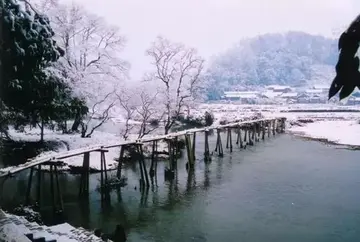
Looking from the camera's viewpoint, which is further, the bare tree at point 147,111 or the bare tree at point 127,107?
the bare tree at point 147,111

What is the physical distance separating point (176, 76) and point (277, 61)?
6.45 metres

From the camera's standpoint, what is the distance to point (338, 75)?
4.26 feet

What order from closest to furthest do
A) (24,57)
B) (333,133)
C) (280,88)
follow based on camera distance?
(24,57), (280,88), (333,133)

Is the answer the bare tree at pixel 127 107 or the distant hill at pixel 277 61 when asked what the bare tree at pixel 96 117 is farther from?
the distant hill at pixel 277 61

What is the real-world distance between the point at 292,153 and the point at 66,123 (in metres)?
6.63

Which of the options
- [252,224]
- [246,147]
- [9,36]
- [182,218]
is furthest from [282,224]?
→ [246,147]

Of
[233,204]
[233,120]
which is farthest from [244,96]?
[233,120]

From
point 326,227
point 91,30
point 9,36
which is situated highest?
point 91,30

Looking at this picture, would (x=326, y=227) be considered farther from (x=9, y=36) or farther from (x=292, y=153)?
(x=292, y=153)

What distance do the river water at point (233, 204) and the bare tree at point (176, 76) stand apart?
319 cm

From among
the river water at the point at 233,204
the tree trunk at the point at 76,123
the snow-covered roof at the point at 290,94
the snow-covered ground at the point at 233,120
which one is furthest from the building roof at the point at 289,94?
the tree trunk at the point at 76,123

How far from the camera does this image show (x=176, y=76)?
12227 millimetres

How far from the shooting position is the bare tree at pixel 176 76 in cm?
1052

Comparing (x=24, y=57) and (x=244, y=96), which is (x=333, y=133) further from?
(x=24, y=57)
